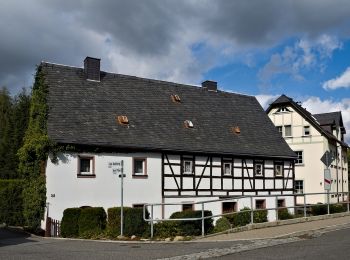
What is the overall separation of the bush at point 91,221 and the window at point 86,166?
462 cm

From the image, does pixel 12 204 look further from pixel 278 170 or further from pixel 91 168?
pixel 278 170

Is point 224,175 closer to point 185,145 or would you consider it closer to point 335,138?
point 185,145

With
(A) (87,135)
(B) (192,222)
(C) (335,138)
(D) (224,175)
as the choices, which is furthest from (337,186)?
(B) (192,222)

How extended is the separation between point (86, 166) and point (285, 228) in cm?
1139

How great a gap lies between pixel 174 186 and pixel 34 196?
7681 millimetres

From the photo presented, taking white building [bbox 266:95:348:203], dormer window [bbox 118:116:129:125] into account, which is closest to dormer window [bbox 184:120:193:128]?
dormer window [bbox 118:116:129:125]

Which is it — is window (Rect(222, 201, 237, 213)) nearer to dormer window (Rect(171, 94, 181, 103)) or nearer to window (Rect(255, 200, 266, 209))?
window (Rect(255, 200, 266, 209))

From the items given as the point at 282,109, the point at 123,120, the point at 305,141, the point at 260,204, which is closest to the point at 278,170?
the point at 260,204

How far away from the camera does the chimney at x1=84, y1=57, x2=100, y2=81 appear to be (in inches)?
1163

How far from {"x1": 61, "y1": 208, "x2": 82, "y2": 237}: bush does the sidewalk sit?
21.4ft

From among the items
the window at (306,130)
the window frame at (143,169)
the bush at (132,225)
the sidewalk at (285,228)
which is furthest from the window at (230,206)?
the window at (306,130)

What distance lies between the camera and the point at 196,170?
93.9ft

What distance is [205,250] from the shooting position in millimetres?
12969

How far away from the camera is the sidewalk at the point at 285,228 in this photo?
50.6ft
